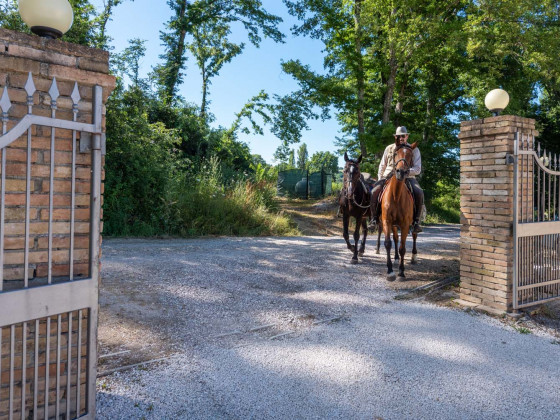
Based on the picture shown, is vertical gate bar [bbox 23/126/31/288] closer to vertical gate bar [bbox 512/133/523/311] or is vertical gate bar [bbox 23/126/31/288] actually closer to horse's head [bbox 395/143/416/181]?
horse's head [bbox 395/143/416/181]

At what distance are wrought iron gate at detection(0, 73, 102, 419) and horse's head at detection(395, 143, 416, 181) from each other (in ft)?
14.7

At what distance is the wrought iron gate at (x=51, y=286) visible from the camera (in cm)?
214

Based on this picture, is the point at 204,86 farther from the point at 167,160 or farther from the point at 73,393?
the point at 73,393

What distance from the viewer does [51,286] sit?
2.22 metres

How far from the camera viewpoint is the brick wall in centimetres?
219

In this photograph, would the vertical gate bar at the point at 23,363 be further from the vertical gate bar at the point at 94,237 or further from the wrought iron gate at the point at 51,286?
the vertical gate bar at the point at 94,237

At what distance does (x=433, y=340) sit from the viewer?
3.82m

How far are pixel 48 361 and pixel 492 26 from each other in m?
19.0

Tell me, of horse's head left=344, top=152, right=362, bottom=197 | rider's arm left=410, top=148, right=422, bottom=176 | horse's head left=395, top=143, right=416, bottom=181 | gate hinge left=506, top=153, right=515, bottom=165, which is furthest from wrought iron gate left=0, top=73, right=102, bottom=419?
horse's head left=344, top=152, right=362, bottom=197

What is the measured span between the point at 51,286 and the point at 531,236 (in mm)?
5563

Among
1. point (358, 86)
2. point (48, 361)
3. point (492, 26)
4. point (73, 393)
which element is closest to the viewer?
point (48, 361)

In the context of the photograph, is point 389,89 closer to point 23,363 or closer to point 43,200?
point 43,200

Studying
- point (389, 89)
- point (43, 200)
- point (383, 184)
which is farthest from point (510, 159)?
point (389, 89)

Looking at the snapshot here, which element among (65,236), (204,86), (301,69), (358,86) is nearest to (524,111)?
(358,86)
